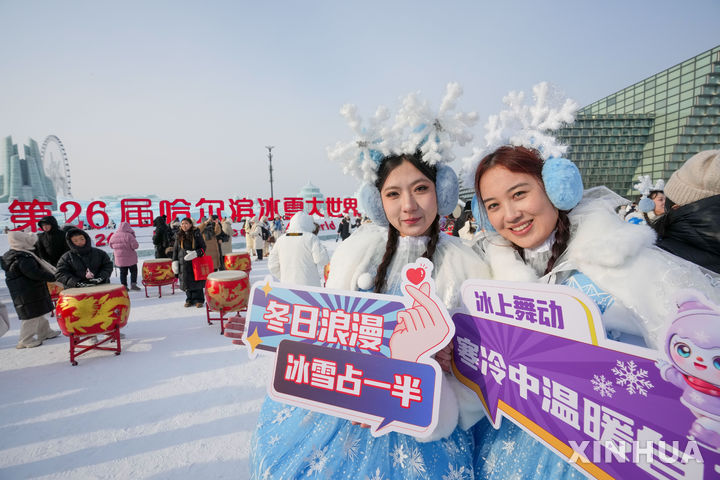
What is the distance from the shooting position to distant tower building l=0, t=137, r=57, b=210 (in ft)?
119

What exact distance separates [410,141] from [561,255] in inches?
33.3

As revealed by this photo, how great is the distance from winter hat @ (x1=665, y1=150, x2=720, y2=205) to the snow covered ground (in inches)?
120

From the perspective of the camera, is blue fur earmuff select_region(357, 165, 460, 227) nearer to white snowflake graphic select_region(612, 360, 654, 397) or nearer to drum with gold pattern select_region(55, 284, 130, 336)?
white snowflake graphic select_region(612, 360, 654, 397)

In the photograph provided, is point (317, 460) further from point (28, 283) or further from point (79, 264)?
point (28, 283)

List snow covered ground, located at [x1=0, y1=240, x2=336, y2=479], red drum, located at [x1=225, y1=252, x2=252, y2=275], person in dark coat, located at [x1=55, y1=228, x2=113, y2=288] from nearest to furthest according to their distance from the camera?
snow covered ground, located at [x1=0, y1=240, x2=336, y2=479], person in dark coat, located at [x1=55, y1=228, x2=113, y2=288], red drum, located at [x1=225, y1=252, x2=252, y2=275]

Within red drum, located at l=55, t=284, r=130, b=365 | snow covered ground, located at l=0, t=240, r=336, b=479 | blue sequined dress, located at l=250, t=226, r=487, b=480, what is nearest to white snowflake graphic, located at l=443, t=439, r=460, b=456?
blue sequined dress, located at l=250, t=226, r=487, b=480

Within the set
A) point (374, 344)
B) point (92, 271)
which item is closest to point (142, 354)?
point (92, 271)

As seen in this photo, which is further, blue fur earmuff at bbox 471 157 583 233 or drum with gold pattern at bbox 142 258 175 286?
drum with gold pattern at bbox 142 258 175 286

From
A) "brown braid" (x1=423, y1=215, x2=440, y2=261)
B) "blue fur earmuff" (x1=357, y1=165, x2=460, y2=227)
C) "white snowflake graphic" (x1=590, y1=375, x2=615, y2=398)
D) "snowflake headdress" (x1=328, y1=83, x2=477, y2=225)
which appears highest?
"snowflake headdress" (x1=328, y1=83, x2=477, y2=225)

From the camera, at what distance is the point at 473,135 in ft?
5.10

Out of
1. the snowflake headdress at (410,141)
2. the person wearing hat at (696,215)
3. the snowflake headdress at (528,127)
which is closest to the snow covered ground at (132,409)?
the snowflake headdress at (410,141)

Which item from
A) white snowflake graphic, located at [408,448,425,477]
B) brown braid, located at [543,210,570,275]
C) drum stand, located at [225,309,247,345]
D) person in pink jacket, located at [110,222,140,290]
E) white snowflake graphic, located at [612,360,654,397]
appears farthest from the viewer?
person in pink jacket, located at [110,222,140,290]

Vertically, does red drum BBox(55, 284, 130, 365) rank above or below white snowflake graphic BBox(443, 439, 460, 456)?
below

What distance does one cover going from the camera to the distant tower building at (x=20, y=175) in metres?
36.3
